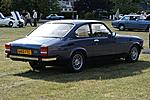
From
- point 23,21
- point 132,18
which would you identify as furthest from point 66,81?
point 23,21

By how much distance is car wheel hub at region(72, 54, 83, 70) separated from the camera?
1120 cm

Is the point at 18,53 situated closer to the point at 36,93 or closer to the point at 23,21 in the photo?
the point at 36,93

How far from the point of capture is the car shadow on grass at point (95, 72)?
408 inches

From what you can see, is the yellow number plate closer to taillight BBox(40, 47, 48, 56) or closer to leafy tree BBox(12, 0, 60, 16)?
taillight BBox(40, 47, 48, 56)

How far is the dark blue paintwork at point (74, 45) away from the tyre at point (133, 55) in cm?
36

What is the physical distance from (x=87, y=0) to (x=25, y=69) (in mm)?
79085

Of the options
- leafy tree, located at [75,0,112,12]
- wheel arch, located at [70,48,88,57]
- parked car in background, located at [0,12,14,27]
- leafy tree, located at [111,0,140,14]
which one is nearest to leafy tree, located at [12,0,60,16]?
leafy tree, located at [111,0,140,14]

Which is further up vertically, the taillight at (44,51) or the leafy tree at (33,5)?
the leafy tree at (33,5)

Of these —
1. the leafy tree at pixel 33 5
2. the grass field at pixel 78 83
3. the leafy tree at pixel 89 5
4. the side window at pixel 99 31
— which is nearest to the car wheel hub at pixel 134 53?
the grass field at pixel 78 83

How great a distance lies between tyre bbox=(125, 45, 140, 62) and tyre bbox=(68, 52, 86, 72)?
234cm

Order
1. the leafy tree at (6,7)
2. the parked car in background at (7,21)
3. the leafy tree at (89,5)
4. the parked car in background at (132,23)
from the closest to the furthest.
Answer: the parked car in background at (132,23) < the parked car in background at (7,21) < the leafy tree at (6,7) < the leafy tree at (89,5)

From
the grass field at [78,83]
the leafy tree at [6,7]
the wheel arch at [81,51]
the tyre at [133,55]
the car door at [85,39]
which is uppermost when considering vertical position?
the leafy tree at [6,7]

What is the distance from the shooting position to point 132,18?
118ft

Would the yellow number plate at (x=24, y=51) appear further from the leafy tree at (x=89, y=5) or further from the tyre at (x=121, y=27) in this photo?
the leafy tree at (x=89, y=5)
